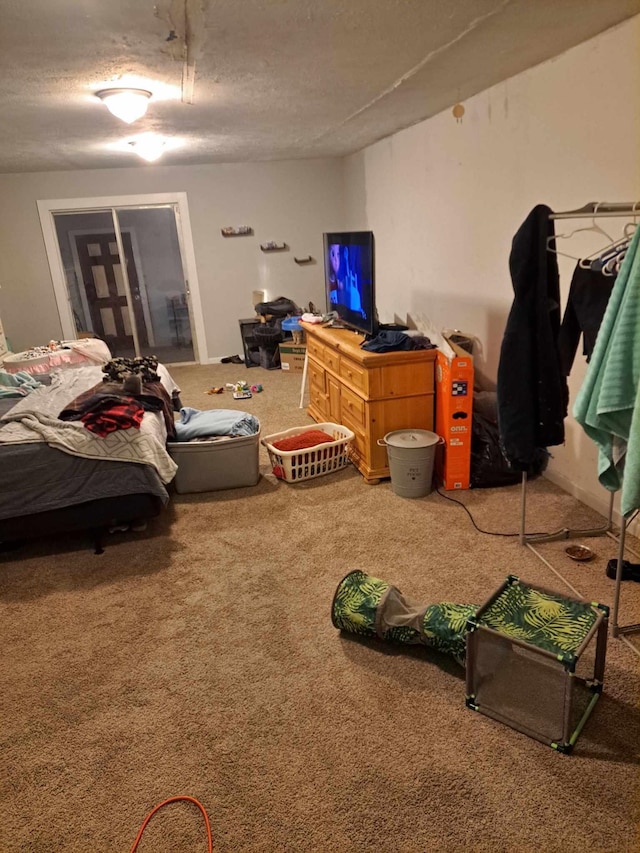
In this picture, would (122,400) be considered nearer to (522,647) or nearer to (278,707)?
(278,707)

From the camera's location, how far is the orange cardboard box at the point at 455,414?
3172mm

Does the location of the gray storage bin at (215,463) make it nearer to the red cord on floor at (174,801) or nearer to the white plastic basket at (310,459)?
the white plastic basket at (310,459)

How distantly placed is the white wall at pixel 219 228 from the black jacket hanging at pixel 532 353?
5199mm

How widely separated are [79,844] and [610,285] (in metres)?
2.25

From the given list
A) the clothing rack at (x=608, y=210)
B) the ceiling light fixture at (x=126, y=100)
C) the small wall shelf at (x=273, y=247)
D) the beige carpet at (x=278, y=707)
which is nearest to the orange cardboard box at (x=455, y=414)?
the beige carpet at (x=278, y=707)

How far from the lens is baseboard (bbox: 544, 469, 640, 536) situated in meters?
2.76

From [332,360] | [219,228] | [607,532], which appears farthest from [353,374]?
[219,228]

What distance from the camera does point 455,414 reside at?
3.22 metres

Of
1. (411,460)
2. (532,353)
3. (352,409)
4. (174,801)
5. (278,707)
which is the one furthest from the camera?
(352,409)

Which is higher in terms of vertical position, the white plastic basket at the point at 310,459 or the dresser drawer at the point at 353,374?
the dresser drawer at the point at 353,374

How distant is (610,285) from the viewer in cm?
187

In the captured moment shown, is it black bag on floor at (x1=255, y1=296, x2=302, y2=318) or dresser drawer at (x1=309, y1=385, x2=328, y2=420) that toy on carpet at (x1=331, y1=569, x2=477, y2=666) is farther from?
black bag on floor at (x1=255, y1=296, x2=302, y2=318)

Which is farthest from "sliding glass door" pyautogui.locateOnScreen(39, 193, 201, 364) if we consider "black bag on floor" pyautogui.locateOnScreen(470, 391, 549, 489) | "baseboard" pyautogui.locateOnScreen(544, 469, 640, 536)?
"baseboard" pyautogui.locateOnScreen(544, 469, 640, 536)

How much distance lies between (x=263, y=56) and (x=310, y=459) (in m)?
2.10
